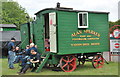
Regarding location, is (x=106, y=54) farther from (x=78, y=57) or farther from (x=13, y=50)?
(x=13, y=50)

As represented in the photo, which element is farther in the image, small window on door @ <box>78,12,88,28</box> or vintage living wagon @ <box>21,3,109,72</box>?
small window on door @ <box>78,12,88,28</box>

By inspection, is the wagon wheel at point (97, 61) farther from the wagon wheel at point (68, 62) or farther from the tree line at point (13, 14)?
the tree line at point (13, 14)

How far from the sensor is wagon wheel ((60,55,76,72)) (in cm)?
1114

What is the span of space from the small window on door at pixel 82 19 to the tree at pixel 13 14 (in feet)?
122

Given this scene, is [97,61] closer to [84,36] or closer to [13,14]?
[84,36]

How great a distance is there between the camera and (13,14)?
51812mm

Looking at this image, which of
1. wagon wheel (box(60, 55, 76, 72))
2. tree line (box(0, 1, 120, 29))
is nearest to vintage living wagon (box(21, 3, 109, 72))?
wagon wheel (box(60, 55, 76, 72))

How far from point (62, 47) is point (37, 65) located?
1540 mm

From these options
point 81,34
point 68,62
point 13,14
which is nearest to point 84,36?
point 81,34

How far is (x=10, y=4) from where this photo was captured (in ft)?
176

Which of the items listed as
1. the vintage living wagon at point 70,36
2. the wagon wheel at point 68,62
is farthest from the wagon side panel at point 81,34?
the wagon wheel at point 68,62

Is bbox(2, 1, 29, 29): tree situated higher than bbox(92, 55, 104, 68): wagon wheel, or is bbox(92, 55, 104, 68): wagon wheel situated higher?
bbox(2, 1, 29, 29): tree

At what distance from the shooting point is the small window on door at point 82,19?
37.4 feet

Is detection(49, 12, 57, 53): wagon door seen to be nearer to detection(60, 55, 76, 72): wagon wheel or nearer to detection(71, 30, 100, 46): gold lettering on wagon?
detection(60, 55, 76, 72): wagon wheel
